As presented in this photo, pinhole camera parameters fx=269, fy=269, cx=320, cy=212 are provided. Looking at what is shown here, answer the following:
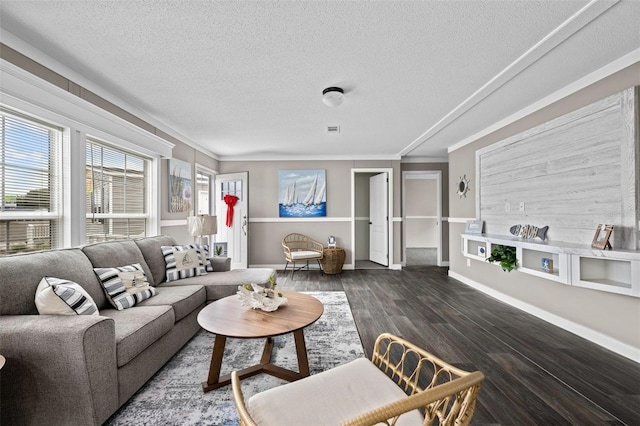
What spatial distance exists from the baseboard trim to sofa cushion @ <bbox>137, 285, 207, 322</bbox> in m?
3.69

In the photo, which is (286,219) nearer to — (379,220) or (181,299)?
(379,220)

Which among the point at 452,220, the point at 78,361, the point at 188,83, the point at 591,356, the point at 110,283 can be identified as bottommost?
the point at 591,356

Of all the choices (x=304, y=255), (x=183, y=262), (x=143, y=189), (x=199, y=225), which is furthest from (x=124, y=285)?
(x=304, y=255)

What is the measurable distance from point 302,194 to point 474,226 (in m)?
3.24

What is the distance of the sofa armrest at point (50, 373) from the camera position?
54.7 inches

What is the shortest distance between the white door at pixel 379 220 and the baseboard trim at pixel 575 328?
7.00ft

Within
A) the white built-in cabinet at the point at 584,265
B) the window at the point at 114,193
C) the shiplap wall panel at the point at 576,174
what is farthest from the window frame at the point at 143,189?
the shiplap wall panel at the point at 576,174

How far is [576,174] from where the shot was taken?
104 inches

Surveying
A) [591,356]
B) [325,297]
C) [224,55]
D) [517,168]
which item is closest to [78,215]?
[224,55]

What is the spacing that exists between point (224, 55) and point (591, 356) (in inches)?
152

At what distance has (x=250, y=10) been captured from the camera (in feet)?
5.43

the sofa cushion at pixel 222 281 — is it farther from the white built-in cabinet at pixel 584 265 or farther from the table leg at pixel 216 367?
the white built-in cabinet at pixel 584 265

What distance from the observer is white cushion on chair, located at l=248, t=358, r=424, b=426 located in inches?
39.6

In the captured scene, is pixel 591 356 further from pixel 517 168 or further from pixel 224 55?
pixel 224 55
